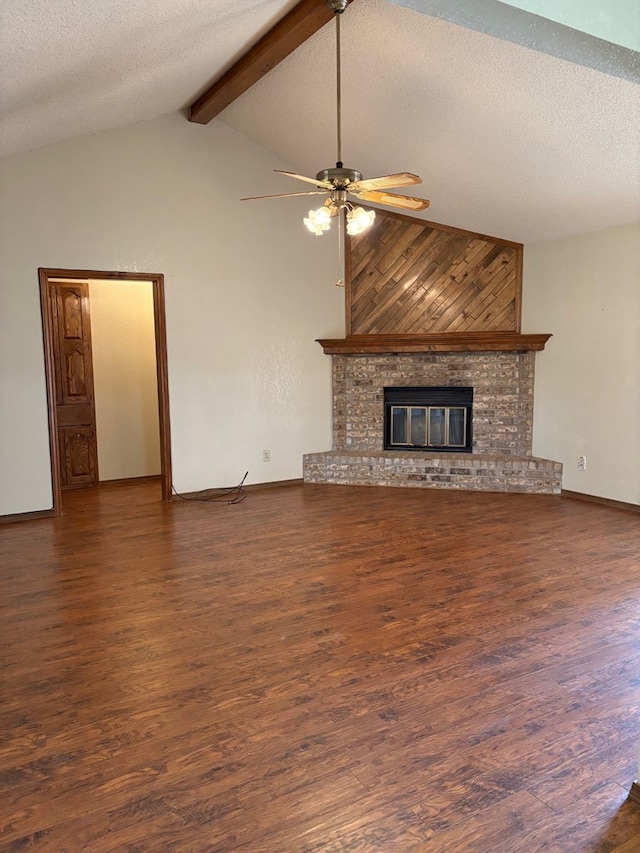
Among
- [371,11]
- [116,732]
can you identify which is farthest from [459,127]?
[116,732]

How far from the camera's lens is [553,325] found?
5.68 meters

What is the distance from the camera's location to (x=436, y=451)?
638 centimetres

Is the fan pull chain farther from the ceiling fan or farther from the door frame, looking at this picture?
the ceiling fan

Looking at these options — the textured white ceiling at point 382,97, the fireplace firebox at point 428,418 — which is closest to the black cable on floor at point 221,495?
the fireplace firebox at point 428,418

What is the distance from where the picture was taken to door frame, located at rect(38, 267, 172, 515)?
4983mm

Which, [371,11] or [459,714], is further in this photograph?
[371,11]

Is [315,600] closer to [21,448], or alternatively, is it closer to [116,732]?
[116,732]

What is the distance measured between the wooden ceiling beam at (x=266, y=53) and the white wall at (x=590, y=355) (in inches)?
121

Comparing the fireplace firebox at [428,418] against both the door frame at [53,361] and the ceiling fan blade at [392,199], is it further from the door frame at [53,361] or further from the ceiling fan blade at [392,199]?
the ceiling fan blade at [392,199]

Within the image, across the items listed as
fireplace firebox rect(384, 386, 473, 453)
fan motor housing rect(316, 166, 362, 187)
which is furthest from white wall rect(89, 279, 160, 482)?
fan motor housing rect(316, 166, 362, 187)

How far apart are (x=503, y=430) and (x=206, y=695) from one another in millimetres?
4539

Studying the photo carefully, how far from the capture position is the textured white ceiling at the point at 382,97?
333 centimetres

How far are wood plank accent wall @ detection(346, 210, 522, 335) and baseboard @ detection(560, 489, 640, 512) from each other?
172 cm

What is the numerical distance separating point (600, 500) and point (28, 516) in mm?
5056
